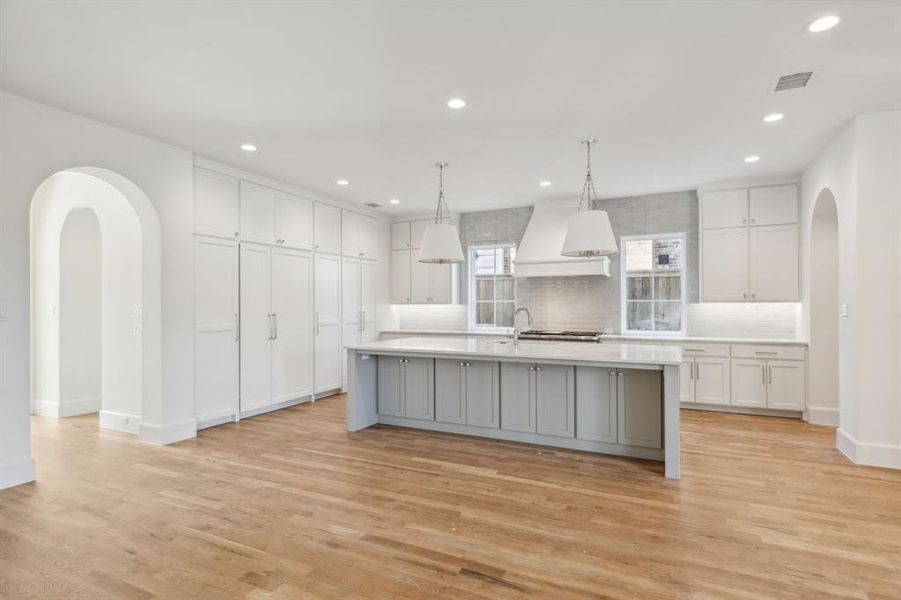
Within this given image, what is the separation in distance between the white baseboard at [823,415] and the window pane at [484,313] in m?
4.22

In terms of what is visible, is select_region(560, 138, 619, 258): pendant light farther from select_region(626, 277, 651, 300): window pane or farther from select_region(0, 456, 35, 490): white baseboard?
select_region(0, 456, 35, 490): white baseboard

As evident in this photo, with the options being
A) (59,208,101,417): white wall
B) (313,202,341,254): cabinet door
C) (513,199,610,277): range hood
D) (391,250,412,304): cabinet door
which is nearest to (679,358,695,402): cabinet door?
(513,199,610,277): range hood

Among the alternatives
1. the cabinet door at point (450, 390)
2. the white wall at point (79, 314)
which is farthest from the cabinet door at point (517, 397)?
the white wall at point (79, 314)

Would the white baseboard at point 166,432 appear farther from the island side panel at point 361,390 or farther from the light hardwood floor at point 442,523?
the island side panel at point 361,390

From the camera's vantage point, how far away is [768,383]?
5441 mm

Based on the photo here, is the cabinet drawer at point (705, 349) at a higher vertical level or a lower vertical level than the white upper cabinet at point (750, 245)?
lower

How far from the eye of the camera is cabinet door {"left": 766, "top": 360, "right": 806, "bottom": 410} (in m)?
5.31

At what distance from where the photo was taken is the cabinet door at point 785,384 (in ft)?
17.4

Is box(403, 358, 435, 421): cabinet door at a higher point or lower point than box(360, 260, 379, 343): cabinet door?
lower

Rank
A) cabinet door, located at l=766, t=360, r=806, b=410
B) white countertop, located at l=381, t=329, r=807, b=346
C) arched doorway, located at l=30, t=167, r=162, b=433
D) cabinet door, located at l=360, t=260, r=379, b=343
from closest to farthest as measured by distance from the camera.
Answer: arched doorway, located at l=30, t=167, r=162, b=433 → cabinet door, located at l=766, t=360, r=806, b=410 → white countertop, located at l=381, t=329, r=807, b=346 → cabinet door, located at l=360, t=260, r=379, b=343

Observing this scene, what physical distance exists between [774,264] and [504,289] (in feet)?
11.8

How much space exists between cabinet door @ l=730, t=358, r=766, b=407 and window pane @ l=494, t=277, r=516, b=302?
3.20 metres

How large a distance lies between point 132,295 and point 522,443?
4128 mm

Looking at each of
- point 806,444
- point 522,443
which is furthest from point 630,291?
point 522,443
